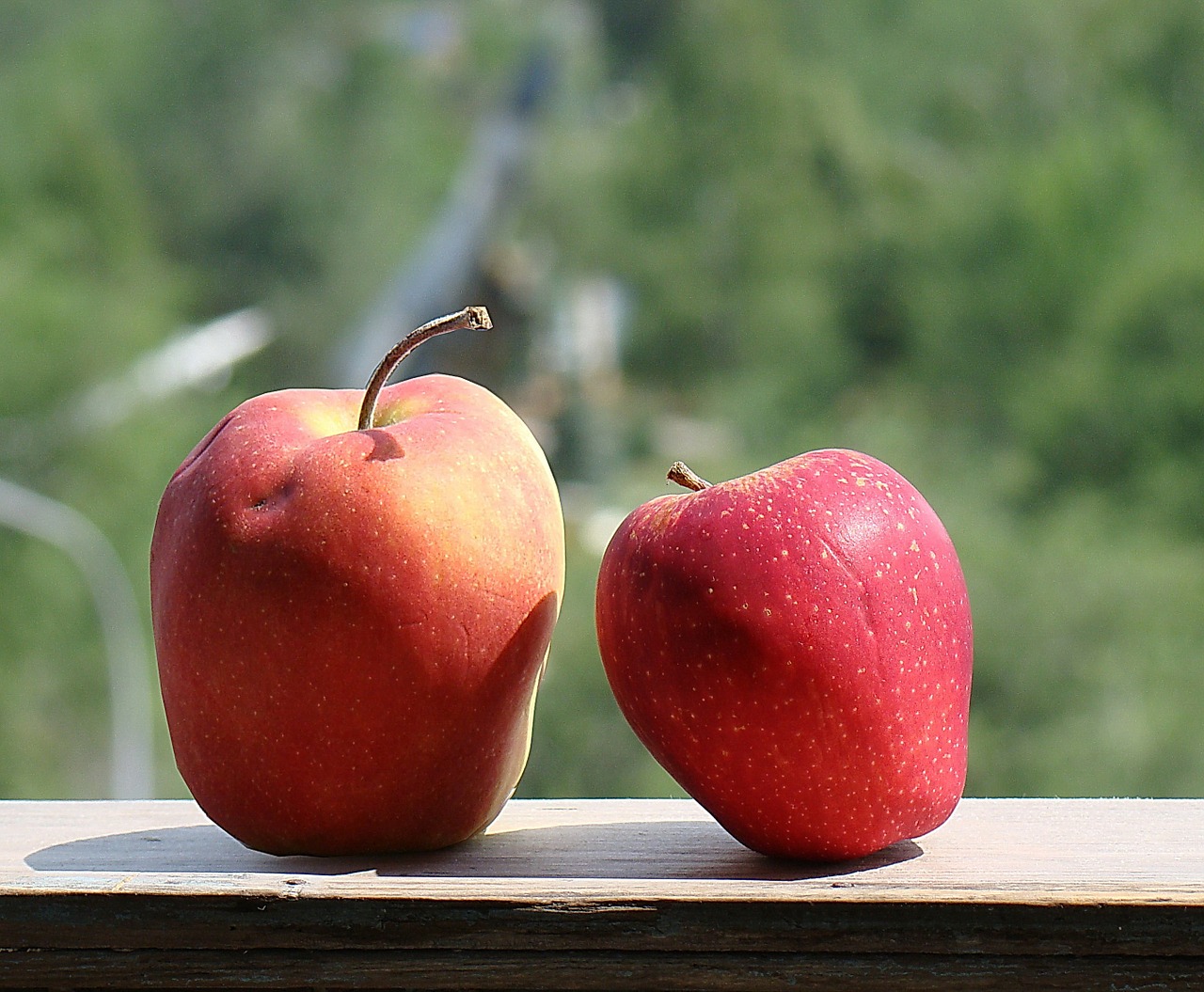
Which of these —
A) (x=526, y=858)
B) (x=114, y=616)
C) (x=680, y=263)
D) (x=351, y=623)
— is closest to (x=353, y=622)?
(x=351, y=623)

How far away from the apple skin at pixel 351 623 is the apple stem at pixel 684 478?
0.18ft

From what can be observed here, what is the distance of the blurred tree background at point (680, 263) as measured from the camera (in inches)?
448

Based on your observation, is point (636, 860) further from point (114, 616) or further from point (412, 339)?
point (114, 616)

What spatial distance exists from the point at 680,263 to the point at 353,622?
1524 centimetres

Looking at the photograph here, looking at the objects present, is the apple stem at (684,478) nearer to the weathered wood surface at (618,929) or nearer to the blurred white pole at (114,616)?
the weathered wood surface at (618,929)

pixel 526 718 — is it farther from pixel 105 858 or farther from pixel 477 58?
pixel 477 58

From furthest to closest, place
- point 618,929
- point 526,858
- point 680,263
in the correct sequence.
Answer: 1. point 680,263
2. point 526,858
3. point 618,929

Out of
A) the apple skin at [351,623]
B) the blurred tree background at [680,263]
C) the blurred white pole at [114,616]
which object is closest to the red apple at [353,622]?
the apple skin at [351,623]

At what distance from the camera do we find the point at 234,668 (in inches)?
22.7

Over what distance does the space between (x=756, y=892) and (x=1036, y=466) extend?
1240 centimetres

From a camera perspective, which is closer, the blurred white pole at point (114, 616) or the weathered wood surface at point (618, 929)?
the weathered wood surface at point (618, 929)

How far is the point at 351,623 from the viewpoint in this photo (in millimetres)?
564

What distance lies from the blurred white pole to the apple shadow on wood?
9.37 metres

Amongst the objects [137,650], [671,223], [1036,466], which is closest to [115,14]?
[671,223]
